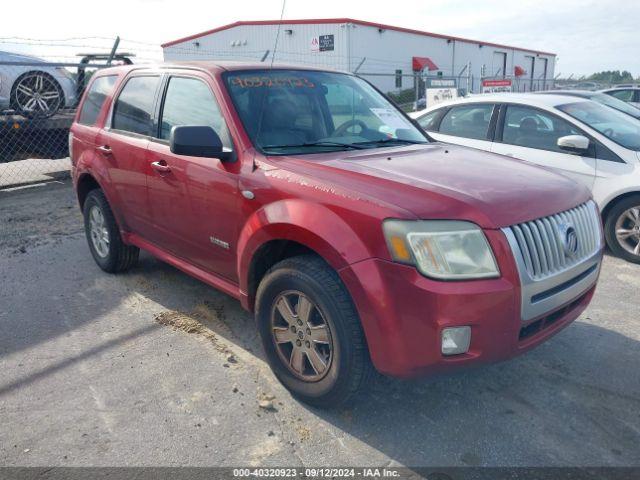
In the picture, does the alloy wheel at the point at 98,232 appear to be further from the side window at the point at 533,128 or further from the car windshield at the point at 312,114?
the side window at the point at 533,128

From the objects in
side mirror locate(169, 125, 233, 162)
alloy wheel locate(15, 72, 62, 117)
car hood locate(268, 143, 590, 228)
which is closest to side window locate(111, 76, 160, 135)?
side mirror locate(169, 125, 233, 162)

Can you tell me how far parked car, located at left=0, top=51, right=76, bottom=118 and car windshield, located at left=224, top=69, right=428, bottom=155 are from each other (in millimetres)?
6401

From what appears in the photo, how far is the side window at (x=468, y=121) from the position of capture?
6.45 m

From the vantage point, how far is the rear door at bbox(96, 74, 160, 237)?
165 inches

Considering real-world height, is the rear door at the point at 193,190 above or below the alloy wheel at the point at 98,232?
above

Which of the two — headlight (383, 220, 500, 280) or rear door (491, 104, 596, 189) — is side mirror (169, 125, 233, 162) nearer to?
headlight (383, 220, 500, 280)

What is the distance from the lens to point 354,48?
3459 cm

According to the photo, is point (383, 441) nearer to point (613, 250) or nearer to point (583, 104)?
point (613, 250)

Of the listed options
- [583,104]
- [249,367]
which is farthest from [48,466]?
[583,104]

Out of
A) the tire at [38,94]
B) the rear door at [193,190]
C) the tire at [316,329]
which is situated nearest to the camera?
the tire at [316,329]

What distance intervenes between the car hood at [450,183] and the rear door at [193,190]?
51 centimetres

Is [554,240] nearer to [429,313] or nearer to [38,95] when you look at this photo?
[429,313]

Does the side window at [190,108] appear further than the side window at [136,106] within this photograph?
No

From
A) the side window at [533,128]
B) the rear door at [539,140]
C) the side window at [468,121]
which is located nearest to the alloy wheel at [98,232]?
the side window at [468,121]
